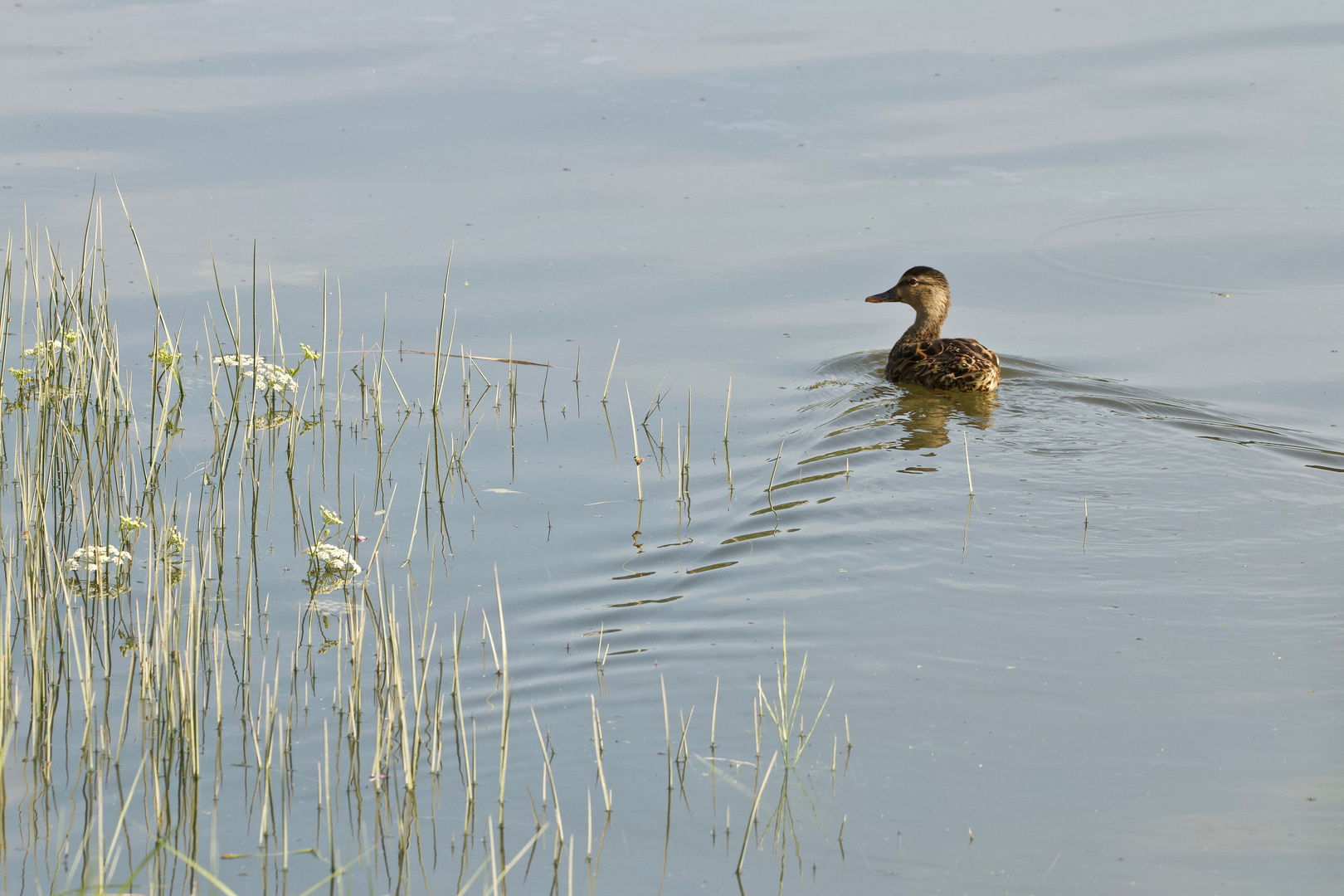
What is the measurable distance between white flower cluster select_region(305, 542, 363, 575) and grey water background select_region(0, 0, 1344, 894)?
19.2 inches

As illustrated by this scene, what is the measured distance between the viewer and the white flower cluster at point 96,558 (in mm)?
Result: 5562

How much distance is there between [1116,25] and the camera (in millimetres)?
17594

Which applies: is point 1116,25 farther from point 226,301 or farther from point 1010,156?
point 226,301

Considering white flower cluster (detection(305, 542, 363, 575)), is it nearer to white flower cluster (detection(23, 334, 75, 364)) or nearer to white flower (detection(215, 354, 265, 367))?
white flower (detection(215, 354, 265, 367))

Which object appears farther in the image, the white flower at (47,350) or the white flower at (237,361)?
the white flower at (237,361)

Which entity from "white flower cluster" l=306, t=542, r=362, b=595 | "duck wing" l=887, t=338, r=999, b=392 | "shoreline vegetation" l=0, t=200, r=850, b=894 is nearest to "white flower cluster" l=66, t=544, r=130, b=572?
"shoreline vegetation" l=0, t=200, r=850, b=894

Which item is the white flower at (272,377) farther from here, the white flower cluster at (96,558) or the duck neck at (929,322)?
the duck neck at (929,322)

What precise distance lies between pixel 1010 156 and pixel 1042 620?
8.36m

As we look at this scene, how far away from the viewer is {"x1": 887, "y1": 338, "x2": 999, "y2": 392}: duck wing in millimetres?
9297

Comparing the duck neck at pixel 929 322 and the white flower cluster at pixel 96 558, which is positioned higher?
the duck neck at pixel 929 322

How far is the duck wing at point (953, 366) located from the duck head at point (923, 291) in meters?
0.48

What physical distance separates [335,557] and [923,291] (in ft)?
18.0

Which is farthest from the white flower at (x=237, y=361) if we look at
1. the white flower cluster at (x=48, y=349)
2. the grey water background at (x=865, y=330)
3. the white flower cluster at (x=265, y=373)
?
the grey water background at (x=865, y=330)

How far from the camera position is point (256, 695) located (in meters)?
5.05
